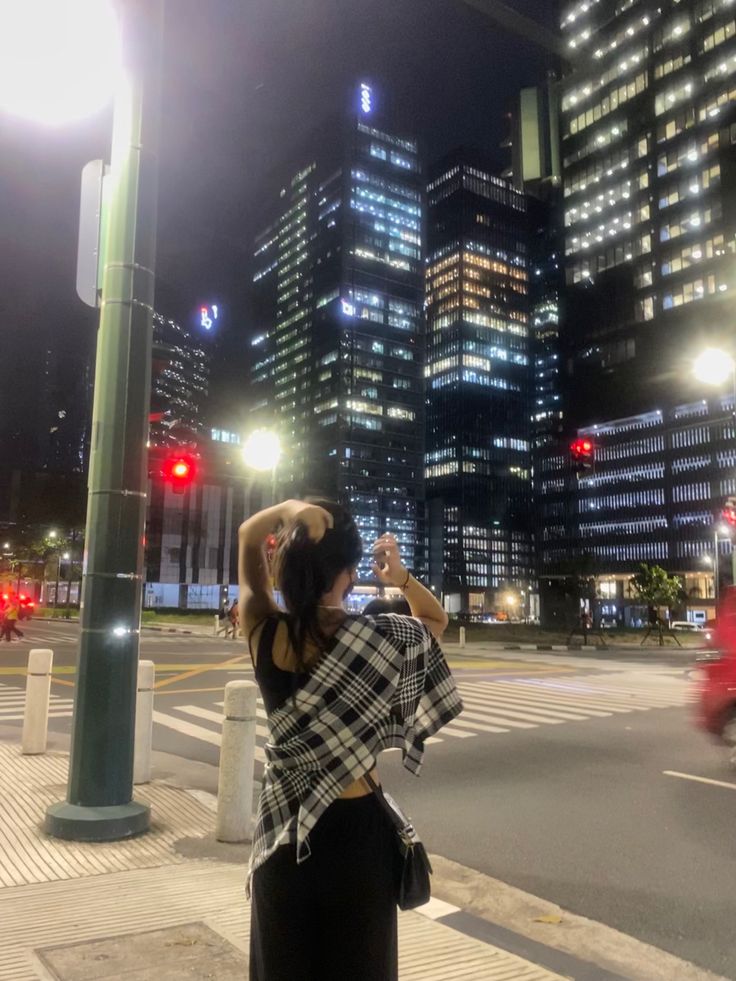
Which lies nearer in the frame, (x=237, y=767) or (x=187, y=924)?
(x=187, y=924)

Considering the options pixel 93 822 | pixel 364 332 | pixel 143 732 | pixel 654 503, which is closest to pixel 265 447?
pixel 143 732

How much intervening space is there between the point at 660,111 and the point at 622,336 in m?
33.4

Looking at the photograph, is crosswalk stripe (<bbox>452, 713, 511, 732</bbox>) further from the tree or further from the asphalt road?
the tree

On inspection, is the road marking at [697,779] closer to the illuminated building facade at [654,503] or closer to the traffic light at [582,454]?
the traffic light at [582,454]

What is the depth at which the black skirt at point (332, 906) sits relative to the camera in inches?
78.5

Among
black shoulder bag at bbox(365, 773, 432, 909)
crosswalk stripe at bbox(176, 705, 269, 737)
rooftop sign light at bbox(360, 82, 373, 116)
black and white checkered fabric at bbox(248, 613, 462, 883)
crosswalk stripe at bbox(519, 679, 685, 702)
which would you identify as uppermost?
rooftop sign light at bbox(360, 82, 373, 116)

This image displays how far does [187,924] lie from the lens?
3963 millimetres

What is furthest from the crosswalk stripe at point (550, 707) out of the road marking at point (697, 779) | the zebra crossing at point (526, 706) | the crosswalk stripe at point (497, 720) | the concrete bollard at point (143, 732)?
the concrete bollard at point (143, 732)

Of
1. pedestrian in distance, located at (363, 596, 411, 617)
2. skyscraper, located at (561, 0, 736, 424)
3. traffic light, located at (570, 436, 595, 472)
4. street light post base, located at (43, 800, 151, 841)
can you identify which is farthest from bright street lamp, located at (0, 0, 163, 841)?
skyscraper, located at (561, 0, 736, 424)

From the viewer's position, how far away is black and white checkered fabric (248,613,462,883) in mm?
2084

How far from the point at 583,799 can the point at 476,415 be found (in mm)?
185530

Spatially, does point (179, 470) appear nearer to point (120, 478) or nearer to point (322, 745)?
point (120, 478)

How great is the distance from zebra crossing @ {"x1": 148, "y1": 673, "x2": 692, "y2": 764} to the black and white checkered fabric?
6.38m

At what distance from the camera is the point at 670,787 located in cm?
807
